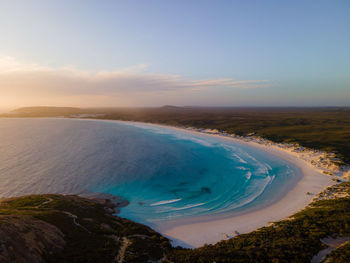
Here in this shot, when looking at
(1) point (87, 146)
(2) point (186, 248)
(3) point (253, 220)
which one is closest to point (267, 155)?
(3) point (253, 220)

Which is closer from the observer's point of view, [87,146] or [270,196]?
[270,196]

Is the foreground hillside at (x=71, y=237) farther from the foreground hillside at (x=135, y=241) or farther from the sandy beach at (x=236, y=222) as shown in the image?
the sandy beach at (x=236, y=222)

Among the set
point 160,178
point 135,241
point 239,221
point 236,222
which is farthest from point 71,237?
point 160,178

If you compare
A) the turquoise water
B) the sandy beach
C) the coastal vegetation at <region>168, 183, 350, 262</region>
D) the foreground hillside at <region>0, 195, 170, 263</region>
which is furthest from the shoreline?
the foreground hillside at <region>0, 195, 170, 263</region>

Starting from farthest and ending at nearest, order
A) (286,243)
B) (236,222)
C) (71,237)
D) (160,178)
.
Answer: (160,178)
(236,222)
(71,237)
(286,243)

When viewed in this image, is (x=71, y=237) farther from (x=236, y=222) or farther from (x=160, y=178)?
(x=160, y=178)

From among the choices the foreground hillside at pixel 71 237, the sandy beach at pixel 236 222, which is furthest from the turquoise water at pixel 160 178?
the foreground hillside at pixel 71 237

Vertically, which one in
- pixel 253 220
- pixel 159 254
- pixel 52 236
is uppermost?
pixel 52 236

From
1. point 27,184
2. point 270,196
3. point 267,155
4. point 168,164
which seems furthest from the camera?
point 267,155

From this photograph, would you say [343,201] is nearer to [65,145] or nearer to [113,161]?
[113,161]
